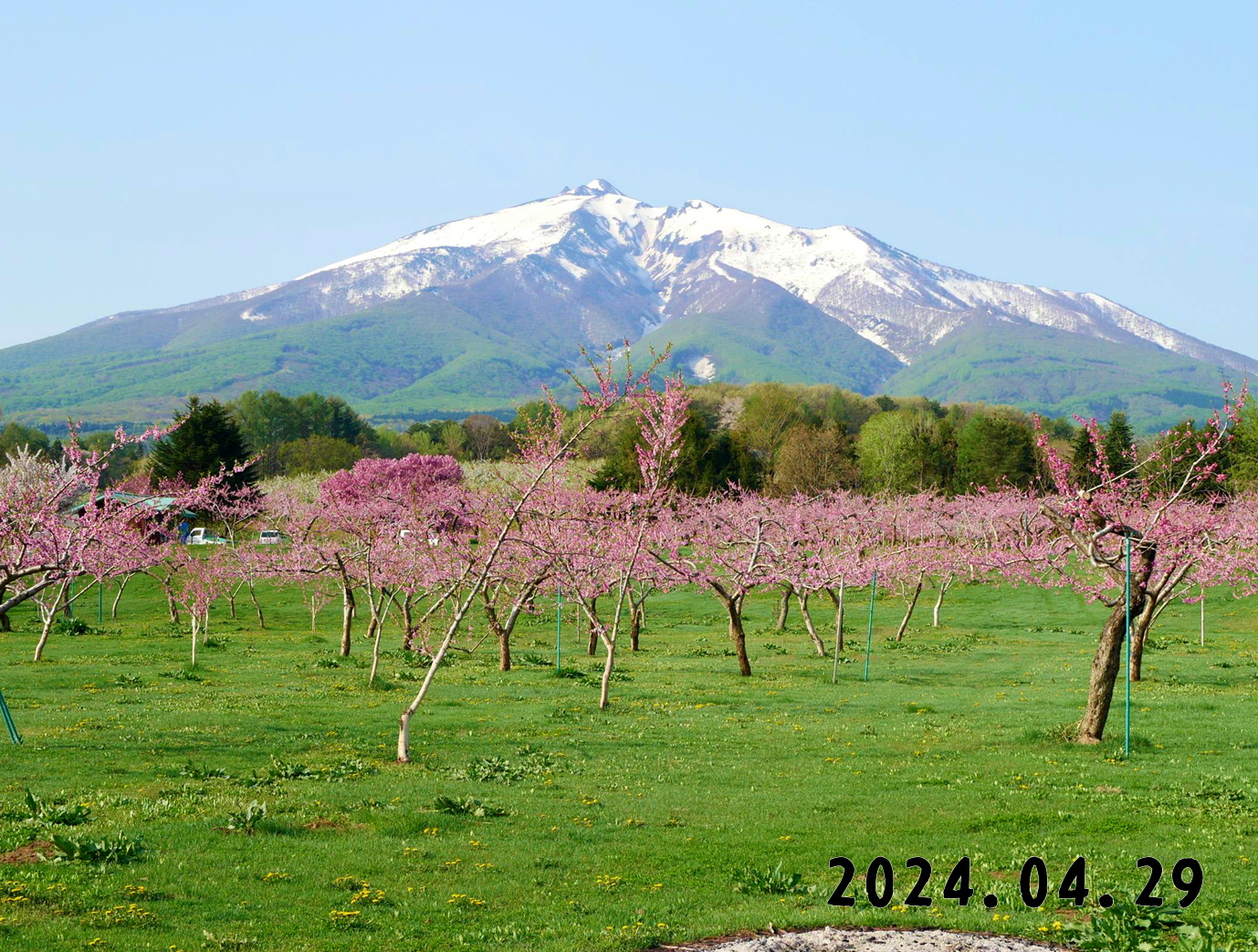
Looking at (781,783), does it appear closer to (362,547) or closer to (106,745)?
(106,745)

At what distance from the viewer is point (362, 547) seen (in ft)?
130

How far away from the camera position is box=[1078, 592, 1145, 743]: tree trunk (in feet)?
69.5

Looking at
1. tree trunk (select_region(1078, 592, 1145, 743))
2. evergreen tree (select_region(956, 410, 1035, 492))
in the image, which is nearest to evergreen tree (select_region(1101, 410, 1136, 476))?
evergreen tree (select_region(956, 410, 1035, 492))

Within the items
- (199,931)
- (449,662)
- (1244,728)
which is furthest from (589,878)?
(449,662)

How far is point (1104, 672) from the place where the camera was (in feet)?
70.3

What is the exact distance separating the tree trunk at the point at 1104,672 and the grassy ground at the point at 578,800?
87 cm

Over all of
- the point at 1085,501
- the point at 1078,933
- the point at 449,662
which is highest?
the point at 1085,501

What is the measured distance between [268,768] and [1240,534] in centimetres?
3745

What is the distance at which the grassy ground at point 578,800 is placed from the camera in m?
11.1

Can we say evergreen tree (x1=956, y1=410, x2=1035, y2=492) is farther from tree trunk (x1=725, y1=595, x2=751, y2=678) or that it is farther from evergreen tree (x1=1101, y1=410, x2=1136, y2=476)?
tree trunk (x1=725, y1=595, x2=751, y2=678)

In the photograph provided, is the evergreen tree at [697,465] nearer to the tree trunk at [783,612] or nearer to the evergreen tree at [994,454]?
the evergreen tree at [994,454]

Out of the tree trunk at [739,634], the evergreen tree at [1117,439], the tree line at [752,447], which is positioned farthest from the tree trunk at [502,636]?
Result: the evergreen tree at [1117,439]

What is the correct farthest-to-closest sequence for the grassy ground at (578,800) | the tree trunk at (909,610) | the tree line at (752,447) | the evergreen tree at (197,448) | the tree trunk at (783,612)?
the tree line at (752,447)
the evergreen tree at (197,448)
the tree trunk at (783,612)
the tree trunk at (909,610)
the grassy ground at (578,800)

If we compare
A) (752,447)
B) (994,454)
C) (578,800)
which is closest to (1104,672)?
(578,800)
